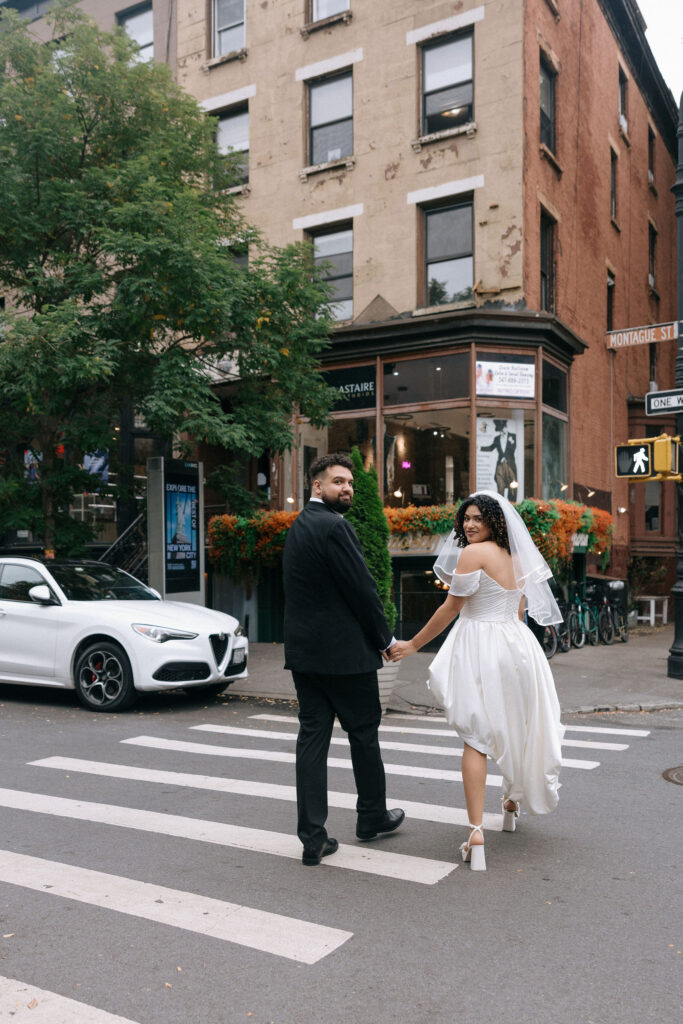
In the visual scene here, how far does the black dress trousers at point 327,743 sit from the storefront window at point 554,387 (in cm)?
1254

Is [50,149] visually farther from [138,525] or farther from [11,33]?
[138,525]

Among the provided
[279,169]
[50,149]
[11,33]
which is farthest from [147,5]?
[50,149]

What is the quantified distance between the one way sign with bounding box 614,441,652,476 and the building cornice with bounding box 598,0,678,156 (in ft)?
44.6

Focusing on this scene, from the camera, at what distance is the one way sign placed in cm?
1238

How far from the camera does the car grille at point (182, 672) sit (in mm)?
9562

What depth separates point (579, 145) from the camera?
62.6 feet

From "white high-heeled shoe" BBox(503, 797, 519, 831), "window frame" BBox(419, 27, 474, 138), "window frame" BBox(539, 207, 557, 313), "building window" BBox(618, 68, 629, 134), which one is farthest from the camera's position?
"building window" BBox(618, 68, 629, 134)

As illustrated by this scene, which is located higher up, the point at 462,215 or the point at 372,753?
the point at 462,215

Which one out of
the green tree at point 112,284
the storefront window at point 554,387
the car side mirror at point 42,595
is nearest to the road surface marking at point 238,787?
the car side mirror at point 42,595

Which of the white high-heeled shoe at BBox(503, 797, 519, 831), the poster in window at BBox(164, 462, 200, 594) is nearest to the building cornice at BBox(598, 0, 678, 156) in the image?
the poster in window at BBox(164, 462, 200, 594)

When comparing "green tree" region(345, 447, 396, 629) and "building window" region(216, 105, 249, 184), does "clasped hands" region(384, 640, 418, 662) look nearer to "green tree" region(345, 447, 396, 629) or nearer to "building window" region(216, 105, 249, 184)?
"green tree" region(345, 447, 396, 629)

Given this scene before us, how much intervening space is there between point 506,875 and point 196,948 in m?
1.64

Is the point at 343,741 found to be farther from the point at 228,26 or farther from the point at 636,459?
the point at 228,26

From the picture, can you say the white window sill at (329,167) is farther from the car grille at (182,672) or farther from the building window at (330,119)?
the car grille at (182,672)
